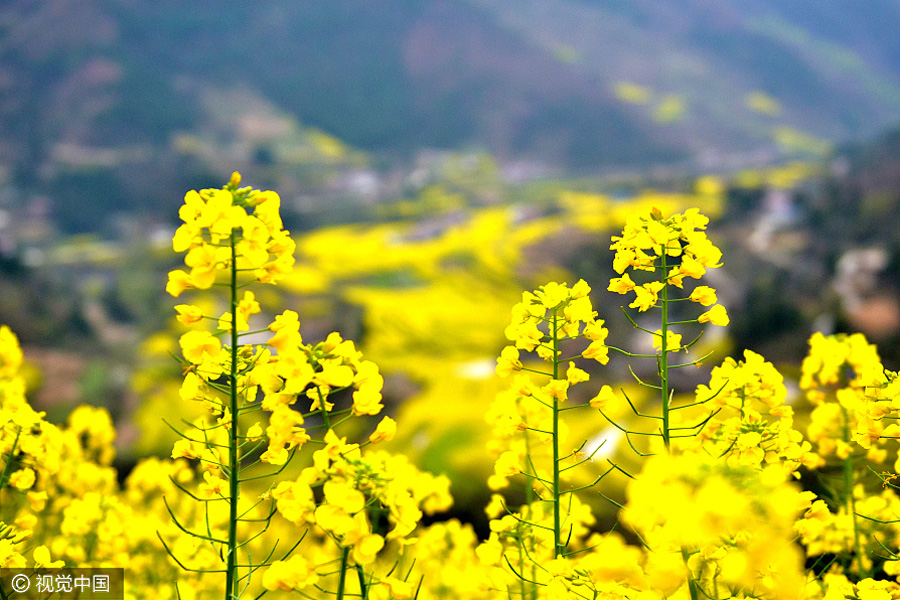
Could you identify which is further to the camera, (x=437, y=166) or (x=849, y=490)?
(x=437, y=166)

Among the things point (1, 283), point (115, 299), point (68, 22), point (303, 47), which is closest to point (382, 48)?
point (303, 47)

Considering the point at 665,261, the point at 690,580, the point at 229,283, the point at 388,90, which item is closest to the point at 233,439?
the point at 229,283

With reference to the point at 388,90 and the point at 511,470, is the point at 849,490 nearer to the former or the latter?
the point at 511,470

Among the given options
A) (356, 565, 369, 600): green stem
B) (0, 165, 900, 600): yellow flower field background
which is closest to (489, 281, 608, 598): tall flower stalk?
(0, 165, 900, 600): yellow flower field background

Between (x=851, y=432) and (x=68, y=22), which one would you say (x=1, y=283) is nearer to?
(x=851, y=432)

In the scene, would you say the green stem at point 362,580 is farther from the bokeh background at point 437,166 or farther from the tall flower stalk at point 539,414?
the bokeh background at point 437,166

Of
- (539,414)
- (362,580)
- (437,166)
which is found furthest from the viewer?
(437,166)

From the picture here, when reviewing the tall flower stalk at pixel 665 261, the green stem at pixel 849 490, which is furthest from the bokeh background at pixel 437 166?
the tall flower stalk at pixel 665 261

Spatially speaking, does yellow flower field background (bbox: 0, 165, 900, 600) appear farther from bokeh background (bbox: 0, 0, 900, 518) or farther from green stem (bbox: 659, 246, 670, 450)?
bokeh background (bbox: 0, 0, 900, 518)

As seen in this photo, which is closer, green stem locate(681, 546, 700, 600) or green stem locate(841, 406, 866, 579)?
green stem locate(681, 546, 700, 600)
